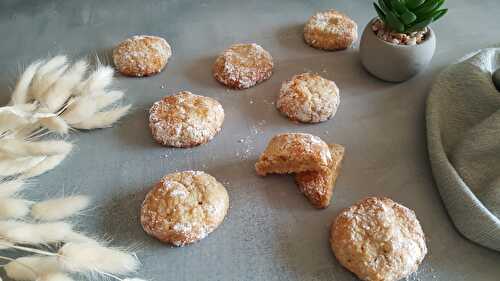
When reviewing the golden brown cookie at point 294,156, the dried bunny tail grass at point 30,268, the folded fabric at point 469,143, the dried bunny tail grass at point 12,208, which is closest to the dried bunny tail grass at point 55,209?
the dried bunny tail grass at point 12,208

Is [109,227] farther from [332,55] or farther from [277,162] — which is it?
[332,55]

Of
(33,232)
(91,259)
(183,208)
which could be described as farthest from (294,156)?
(33,232)

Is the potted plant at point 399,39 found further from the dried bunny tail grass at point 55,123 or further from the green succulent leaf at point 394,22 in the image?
the dried bunny tail grass at point 55,123

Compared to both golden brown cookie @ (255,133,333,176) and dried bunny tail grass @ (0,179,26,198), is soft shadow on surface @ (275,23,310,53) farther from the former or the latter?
dried bunny tail grass @ (0,179,26,198)

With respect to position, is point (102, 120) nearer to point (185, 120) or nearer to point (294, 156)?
point (185, 120)

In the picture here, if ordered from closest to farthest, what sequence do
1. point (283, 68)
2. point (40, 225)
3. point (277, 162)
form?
point (40, 225) < point (277, 162) < point (283, 68)

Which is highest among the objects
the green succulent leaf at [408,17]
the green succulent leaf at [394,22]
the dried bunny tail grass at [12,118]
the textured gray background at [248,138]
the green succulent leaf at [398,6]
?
the green succulent leaf at [398,6]

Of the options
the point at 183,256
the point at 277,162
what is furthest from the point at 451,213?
the point at 183,256

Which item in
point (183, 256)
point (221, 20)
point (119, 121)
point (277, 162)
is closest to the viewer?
point (183, 256)
